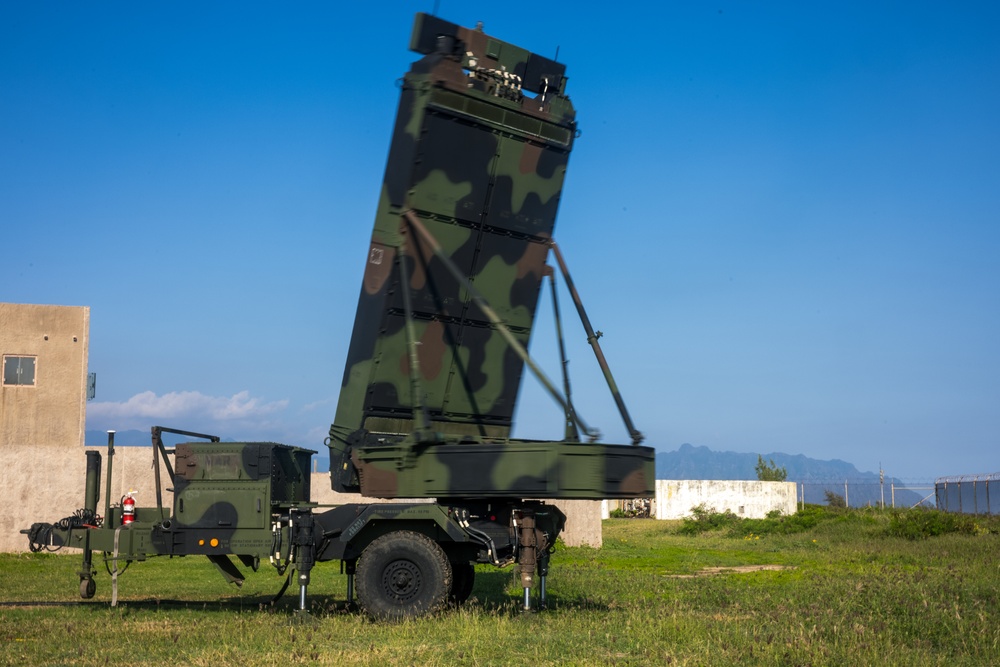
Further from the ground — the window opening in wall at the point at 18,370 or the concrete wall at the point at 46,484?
the window opening in wall at the point at 18,370

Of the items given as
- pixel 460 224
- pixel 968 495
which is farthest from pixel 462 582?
pixel 968 495

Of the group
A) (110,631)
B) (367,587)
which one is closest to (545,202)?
(367,587)

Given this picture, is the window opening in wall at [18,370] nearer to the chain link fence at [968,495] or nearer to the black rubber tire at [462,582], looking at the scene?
the black rubber tire at [462,582]

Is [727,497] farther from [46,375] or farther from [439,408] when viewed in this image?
[439,408]

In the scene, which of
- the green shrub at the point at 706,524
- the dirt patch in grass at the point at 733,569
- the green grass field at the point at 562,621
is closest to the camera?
the green grass field at the point at 562,621

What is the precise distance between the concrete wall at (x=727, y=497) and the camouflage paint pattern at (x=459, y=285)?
37.2 meters

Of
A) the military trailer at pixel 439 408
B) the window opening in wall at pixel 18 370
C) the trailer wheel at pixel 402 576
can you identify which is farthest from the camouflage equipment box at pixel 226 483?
the window opening in wall at pixel 18 370

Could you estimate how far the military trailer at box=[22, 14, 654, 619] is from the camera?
10.8 m

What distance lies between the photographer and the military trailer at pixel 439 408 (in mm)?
10750

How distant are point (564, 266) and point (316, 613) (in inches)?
194

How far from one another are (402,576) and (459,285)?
3.20 meters

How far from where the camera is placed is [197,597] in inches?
548

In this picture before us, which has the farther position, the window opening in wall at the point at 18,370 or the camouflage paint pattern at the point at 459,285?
the window opening in wall at the point at 18,370

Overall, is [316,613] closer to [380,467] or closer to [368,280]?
[380,467]
